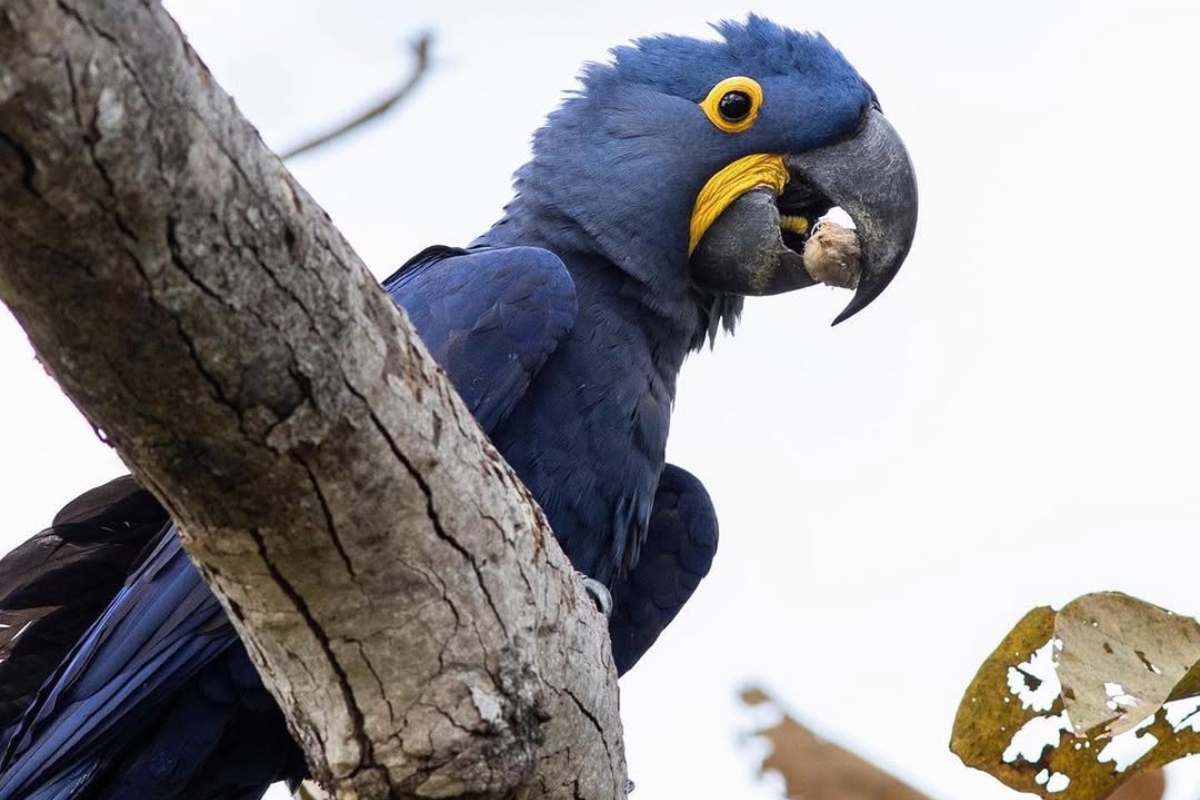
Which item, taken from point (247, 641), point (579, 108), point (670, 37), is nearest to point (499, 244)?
point (579, 108)

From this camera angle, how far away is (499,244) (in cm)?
403

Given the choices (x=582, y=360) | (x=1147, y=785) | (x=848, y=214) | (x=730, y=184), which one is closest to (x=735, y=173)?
(x=730, y=184)

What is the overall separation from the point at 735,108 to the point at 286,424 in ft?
8.15

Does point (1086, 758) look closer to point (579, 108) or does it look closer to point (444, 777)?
point (444, 777)

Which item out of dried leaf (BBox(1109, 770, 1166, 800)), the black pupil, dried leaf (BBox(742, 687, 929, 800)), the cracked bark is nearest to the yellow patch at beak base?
the black pupil

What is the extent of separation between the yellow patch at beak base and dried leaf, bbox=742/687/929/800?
139cm

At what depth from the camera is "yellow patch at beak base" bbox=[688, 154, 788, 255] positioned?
4.02 metres

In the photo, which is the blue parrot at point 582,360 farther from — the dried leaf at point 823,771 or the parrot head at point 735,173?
the dried leaf at point 823,771

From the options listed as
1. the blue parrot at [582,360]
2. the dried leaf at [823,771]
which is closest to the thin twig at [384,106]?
the blue parrot at [582,360]

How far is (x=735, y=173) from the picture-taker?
404cm

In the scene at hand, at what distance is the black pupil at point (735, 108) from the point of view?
4.05 metres

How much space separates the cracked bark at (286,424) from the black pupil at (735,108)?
5.91 feet

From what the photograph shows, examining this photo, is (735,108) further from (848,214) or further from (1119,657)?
(1119,657)

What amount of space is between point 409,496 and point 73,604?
5.90 feet
